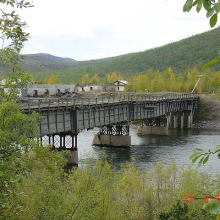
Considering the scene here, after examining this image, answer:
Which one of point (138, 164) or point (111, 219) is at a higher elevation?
point (111, 219)

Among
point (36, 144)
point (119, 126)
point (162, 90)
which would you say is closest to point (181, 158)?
point (119, 126)

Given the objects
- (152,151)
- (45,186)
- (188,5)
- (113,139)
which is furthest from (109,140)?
(188,5)

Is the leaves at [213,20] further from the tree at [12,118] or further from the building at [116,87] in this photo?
the building at [116,87]

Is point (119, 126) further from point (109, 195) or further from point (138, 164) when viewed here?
point (109, 195)

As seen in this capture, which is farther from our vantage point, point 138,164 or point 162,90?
point 162,90

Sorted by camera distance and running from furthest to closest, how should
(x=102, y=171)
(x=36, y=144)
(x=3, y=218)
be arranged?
1. (x=102, y=171)
2. (x=36, y=144)
3. (x=3, y=218)

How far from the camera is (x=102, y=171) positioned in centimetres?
2169

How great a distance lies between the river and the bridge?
2614 millimetres

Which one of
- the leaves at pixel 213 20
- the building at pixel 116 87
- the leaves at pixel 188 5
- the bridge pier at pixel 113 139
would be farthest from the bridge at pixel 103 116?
the building at pixel 116 87

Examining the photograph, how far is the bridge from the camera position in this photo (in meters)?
36.1

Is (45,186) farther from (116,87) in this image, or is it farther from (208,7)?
(116,87)

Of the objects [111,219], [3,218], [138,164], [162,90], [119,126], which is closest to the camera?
[3,218]

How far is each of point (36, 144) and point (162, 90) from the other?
11201cm

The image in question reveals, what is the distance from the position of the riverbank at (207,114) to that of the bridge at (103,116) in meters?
1.98
